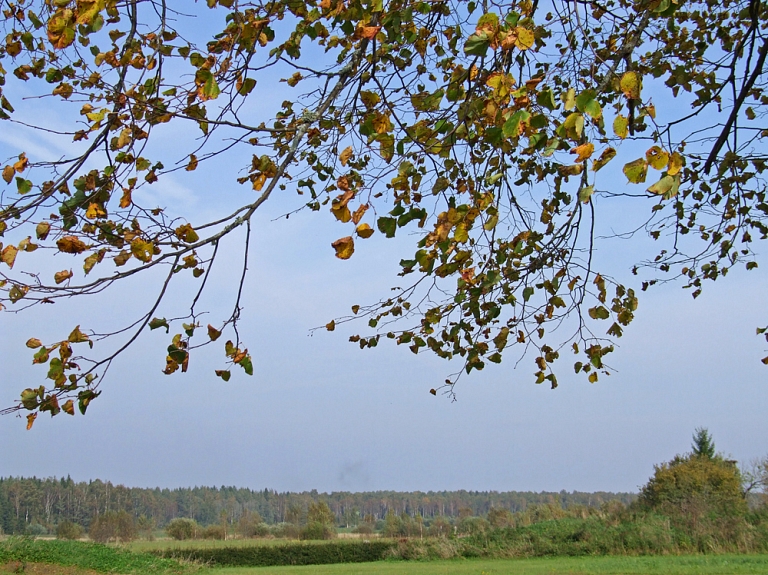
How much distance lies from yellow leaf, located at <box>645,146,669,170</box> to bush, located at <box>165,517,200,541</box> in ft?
156

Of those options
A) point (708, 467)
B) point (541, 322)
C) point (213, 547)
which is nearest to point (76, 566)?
point (213, 547)

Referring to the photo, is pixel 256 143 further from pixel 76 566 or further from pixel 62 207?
pixel 76 566

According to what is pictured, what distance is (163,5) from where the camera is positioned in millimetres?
3041

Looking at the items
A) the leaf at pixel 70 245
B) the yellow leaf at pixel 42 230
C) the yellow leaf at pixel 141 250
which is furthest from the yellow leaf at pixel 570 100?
the yellow leaf at pixel 42 230

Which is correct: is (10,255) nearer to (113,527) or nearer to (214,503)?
(113,527)

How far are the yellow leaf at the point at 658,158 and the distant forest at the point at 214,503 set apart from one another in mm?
33922

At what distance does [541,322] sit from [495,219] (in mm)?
2091

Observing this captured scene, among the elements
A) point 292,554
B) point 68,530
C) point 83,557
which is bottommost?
point 292,554

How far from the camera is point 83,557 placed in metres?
21.3

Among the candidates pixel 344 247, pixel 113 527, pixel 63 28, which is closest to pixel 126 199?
pixel 63 28

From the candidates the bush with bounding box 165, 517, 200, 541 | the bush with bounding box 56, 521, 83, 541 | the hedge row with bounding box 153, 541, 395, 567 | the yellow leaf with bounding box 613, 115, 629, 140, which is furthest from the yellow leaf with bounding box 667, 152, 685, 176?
the bush with bounding box 165, 517, 200, 541

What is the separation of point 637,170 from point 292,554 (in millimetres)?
34924

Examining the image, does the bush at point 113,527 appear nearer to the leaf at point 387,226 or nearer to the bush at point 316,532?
the bush at point 316,532

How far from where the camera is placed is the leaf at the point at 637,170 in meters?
1.81
